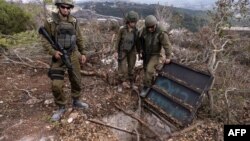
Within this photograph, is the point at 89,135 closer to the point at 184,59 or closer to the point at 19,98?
the point at 19,98

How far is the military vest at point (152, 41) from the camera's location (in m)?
5.24

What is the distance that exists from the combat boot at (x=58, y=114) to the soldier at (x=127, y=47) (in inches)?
54.3

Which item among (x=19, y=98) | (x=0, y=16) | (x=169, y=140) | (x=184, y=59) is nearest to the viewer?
(x=169, y=140)

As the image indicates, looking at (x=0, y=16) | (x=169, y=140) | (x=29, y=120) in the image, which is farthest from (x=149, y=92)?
(x=0, y=16)

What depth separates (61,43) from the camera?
4.46 metres

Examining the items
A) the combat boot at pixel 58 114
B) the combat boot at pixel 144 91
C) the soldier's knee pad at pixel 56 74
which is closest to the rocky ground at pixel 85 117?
the combat boot at pixel 58 114

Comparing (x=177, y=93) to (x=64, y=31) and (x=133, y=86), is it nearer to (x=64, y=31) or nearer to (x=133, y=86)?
(x=133, y=86)

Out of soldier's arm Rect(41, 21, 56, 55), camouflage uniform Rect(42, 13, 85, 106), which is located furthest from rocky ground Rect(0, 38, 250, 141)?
soldier's arm Rect(41, 21, 56, 55)

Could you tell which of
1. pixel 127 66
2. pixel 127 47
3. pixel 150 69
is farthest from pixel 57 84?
pixel 127 66

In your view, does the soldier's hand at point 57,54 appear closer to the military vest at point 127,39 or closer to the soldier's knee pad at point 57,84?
the soldier's knee pad at point 57,84

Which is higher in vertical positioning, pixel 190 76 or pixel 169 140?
pixel 190 76

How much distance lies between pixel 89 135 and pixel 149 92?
4.60 feet

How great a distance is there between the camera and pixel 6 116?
5.01m

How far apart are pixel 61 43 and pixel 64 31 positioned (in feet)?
0.58
